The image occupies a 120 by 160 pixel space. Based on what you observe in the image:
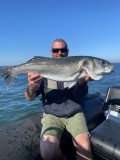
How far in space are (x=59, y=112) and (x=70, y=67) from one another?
894mm

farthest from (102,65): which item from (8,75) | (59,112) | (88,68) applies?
(8,75)

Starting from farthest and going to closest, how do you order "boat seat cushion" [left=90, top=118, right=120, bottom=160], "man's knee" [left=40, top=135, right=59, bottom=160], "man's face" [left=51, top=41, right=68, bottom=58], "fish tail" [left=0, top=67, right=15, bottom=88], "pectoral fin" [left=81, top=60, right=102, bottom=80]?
1. "man's face" [left=51, top=41, right=68, bottom=58]
2. "fish tail" [left=0, top=67, right=15, bottom=88]
3. "pectoral fin" [left=81, top=60, right=102, bottom=80]
4. "man's knee" [left=40, top=135, right=59, bottom=160]
5. "boat seat cushion" [left=90, top=118, right=120, bottom=160]

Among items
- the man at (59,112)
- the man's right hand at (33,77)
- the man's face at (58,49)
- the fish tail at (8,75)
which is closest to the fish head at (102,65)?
the man at (59,112)

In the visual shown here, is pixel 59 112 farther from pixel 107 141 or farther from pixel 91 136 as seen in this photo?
pixel 107 141

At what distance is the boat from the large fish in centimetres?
95

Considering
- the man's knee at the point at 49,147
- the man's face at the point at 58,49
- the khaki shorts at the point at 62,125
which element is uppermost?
the man's face at the point at 58,49

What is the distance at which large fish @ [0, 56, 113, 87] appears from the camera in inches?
167

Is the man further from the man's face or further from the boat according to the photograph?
the boat

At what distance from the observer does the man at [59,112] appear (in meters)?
4.18

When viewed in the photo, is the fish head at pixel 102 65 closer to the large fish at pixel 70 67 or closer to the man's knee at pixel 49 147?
the large fish at pixel 70 67

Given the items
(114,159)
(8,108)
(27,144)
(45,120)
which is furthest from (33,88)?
(8,108)

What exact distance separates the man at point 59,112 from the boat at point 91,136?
19cm

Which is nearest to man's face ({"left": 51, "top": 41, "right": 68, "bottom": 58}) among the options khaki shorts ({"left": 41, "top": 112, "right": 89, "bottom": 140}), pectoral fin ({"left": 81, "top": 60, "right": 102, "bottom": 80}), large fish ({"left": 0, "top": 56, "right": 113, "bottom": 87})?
large fish ({"left": 0, "top": 56, "right": 113, "bottom": 87})

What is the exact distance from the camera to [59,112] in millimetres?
4633
